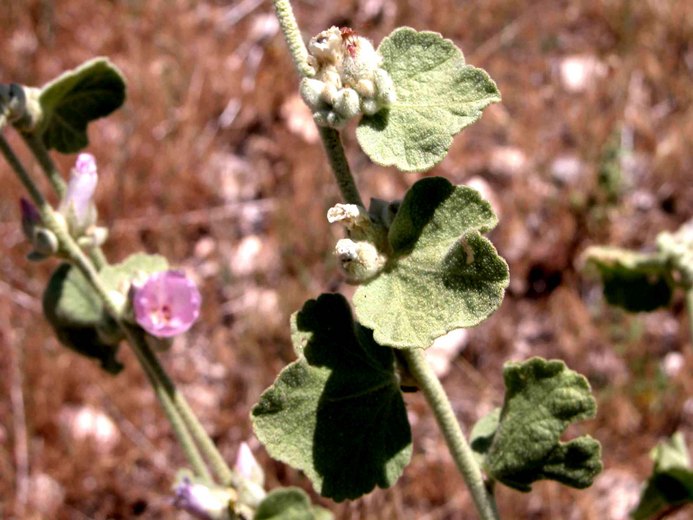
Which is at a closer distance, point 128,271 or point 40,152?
point 40,152

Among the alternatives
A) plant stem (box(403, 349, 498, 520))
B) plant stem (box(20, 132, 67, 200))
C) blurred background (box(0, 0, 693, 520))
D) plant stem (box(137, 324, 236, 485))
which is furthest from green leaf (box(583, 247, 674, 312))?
blurred background (box(0, 0, 693, 520))

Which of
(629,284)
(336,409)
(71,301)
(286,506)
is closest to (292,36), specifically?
(336,409)

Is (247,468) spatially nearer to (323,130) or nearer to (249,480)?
(249,480)

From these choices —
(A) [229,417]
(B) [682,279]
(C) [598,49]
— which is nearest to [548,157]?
(C) [598,49]

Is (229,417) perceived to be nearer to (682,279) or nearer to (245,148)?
(245,148)

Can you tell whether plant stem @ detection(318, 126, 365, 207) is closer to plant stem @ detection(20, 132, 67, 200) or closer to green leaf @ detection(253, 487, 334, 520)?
green leaf @ detection(253, 487, 334, 520)

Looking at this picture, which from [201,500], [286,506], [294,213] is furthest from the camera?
[294,213]
